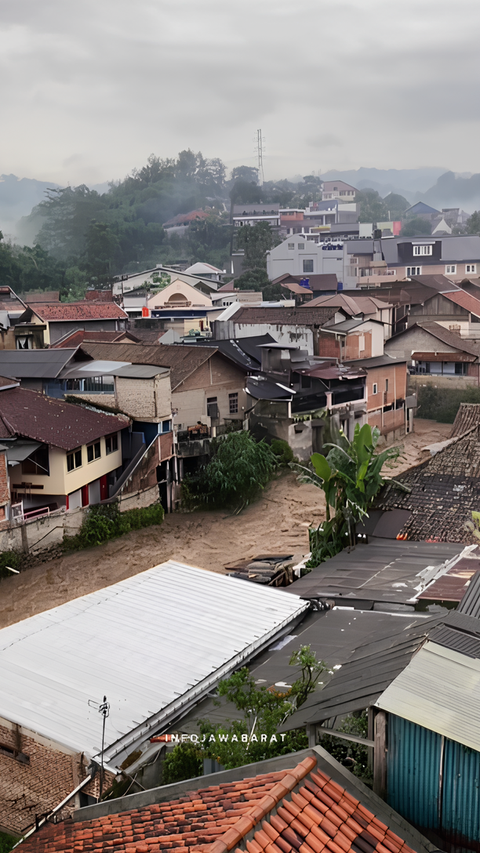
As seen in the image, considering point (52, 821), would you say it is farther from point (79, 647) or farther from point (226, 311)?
point (226, 311)

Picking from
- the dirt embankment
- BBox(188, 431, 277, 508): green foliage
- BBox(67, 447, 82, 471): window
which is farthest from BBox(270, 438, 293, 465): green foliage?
BBox(67, 447, 82, 471): window

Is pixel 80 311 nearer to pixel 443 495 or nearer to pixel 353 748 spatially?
pixel 443 495

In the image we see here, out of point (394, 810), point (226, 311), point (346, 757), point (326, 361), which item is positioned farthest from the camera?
point (226, 311)

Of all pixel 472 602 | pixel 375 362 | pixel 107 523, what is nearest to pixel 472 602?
pixel 472 602

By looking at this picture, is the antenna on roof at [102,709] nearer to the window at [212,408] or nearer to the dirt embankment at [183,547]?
the dirt embankment at [183,547]

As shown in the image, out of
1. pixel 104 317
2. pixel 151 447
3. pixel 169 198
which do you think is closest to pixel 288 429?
pixel 151 447

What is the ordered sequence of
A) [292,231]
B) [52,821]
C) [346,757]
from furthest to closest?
[292,231] → [52,821] → [346,757]
